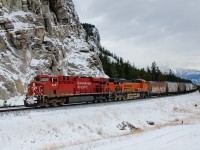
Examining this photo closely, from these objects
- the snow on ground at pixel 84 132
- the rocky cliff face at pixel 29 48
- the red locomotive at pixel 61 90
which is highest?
the rocky cliff face at pixel 29 48

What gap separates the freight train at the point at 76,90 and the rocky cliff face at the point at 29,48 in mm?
12745

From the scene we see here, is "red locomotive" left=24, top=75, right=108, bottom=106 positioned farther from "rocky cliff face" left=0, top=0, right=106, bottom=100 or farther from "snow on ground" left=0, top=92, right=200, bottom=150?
"rocky cliff face" left=0, top=0, right=106, bottom=100

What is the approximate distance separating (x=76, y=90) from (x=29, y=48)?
81.4 feet

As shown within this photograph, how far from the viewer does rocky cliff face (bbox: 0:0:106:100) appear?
4728 cm

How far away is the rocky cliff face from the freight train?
1274 centimetres

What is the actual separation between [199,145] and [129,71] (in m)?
95.5

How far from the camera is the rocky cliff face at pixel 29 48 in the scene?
47.3 metres

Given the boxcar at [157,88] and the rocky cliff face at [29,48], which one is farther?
the boxcar at [157,88]

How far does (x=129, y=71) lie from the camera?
4518 inches

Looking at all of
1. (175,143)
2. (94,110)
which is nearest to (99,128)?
(94,110)

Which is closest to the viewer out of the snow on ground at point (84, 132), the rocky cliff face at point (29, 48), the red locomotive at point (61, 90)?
the snow on ground at point (84, 132)

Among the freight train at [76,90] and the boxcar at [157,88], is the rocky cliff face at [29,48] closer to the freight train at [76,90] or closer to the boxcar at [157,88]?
the freight train at [76,90]

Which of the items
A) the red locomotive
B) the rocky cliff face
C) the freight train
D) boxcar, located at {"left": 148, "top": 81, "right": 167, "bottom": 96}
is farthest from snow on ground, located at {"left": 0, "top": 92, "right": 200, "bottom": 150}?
boxcar, located at {"left": 148, "top": 81, "right": 167, "bottom": 96}

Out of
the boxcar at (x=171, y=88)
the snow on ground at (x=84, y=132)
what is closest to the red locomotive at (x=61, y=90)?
the snow on ground at (x=84, y=132)
